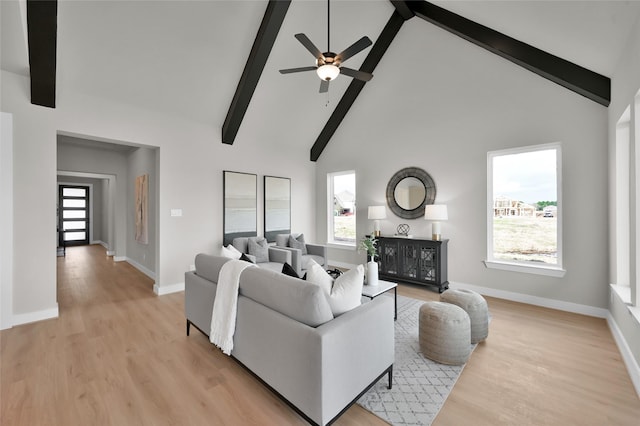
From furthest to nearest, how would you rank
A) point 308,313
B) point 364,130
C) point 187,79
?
point 364,130 < point 187,79 < point 308,313

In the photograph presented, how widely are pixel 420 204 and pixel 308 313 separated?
3.84m

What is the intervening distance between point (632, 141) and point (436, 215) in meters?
2.28

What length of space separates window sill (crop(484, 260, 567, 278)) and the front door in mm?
12915

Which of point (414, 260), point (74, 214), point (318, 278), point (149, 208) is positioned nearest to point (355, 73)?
point (318, 278)

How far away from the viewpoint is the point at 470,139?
14.3 ft

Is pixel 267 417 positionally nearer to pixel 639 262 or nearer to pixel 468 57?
pixel 639 262

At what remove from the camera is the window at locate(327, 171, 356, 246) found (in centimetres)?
621

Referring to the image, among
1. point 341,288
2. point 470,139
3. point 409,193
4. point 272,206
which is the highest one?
point 470,139

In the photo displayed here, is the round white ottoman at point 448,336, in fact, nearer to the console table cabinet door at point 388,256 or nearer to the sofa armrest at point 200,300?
the sofa armrest at point 200,300

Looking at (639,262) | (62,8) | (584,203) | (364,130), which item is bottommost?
(639,262)

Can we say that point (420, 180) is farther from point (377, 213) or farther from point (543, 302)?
point (543, 302)

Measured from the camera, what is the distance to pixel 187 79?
4.11 m

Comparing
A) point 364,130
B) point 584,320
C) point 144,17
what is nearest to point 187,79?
point 144,17

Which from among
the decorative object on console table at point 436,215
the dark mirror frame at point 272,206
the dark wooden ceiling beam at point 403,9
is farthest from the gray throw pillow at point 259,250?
the dark wooden ceiling beam at point 403,9
